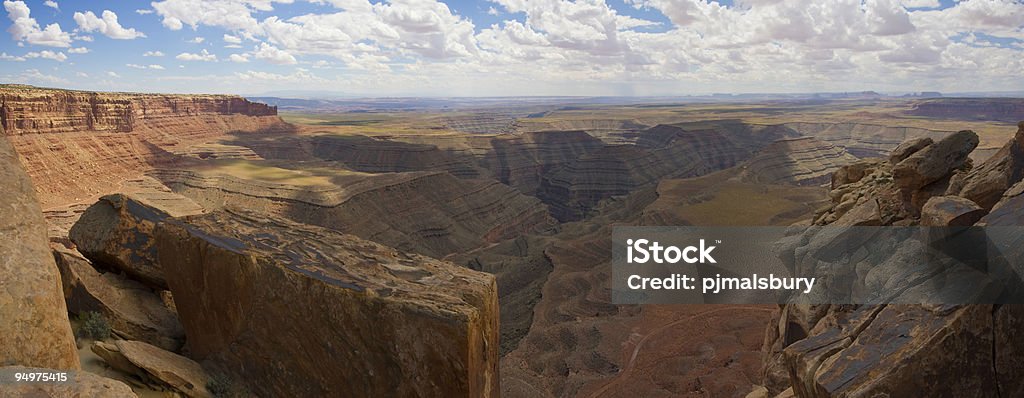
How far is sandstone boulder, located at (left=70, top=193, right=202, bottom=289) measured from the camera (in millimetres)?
10438

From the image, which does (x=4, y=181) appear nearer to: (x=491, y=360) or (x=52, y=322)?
(x=52, y=322)

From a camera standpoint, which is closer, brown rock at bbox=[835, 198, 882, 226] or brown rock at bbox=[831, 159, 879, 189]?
brown rock at bbox=[835, 198, 882, 226]

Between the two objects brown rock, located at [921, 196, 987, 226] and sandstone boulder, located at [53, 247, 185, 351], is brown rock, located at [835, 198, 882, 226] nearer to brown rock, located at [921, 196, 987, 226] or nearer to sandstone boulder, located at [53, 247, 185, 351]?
brown rock, located at [921, 196, 987, 226]

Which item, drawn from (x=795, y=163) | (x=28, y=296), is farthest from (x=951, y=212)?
(x=795, y=163)

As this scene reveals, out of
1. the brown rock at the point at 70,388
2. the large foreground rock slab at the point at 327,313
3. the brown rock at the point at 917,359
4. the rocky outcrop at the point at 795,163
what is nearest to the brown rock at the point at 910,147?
the brown rock at the point at 917,359

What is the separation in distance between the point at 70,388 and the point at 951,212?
484 inches

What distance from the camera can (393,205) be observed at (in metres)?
59.0

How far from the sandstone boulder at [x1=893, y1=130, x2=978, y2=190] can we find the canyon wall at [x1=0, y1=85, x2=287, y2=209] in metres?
50.8

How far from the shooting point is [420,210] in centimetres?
6044

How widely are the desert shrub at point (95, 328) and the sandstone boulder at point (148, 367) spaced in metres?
0.59

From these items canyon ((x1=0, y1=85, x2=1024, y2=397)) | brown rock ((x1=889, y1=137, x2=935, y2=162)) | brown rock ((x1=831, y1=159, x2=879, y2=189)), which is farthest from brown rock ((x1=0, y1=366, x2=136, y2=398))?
brown rock ((x1=831, y1=159, x2=879, y2=189))

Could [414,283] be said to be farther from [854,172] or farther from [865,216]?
[854,172]

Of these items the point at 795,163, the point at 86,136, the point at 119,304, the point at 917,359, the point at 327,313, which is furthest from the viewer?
the point at 795,163

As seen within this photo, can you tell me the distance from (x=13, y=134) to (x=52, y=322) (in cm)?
6834
